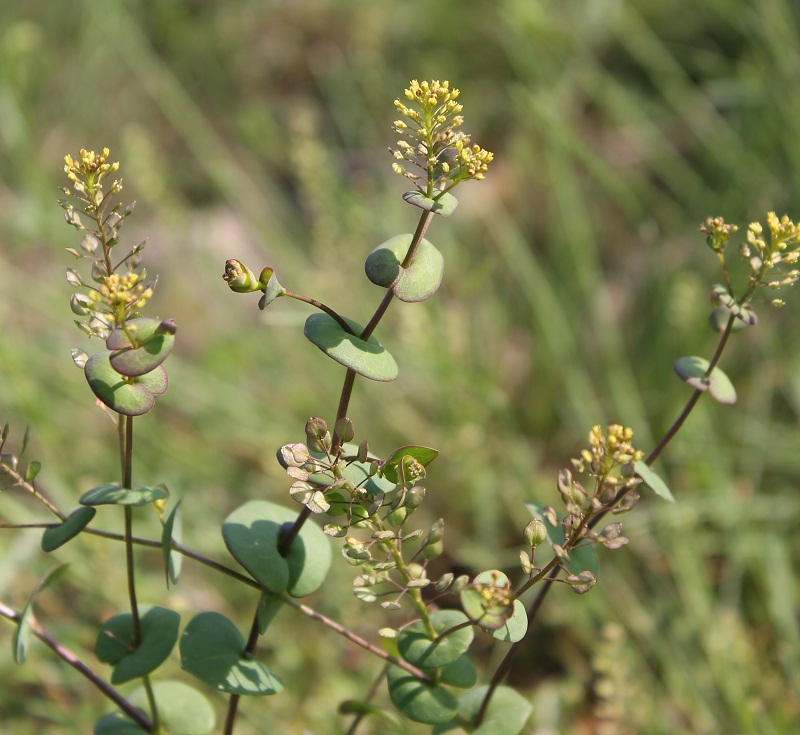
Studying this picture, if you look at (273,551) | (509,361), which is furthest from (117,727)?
(509,361)

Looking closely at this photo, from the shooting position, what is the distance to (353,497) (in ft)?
1.51

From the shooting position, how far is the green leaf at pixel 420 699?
50 centimetres

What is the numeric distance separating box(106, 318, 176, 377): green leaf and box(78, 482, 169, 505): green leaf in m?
0.07

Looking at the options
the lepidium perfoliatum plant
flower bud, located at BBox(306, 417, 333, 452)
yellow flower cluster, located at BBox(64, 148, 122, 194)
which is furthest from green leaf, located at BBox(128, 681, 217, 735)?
yellow flower cluster, located at BBox(64, 148, 122, 194)

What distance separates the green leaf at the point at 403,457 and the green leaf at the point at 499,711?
0.18 metres

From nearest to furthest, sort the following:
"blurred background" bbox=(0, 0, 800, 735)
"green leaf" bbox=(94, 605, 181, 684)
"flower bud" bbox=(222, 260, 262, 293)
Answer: "flower bud" bbox=(222, 260, 262, 293) < "green leaf" bbox=(94, 605, 181, 684) < "blurred background" bbox=(0, 0, 800, 735)

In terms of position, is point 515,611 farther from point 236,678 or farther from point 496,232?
point 496,232

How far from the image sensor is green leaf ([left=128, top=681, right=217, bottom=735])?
0.57m

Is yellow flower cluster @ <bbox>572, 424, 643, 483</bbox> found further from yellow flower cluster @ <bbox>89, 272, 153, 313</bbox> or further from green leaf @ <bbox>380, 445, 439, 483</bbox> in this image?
yellow flower cluster @ <bbox>89, 272, 153, 313</bbox>

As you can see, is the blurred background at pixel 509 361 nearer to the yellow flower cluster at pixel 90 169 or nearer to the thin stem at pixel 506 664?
the thin stem at pixel 506 664

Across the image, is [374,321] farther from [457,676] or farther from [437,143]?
[457,676]

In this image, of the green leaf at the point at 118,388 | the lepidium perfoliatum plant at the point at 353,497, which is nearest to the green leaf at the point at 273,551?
the lepidium perfoliatum plant at the point at 353,497

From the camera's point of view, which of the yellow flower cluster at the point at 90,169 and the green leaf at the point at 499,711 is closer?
the yellow flower cluster at the point at 90,169

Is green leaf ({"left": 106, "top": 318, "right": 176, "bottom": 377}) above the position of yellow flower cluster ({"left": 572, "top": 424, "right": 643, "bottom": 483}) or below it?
below
